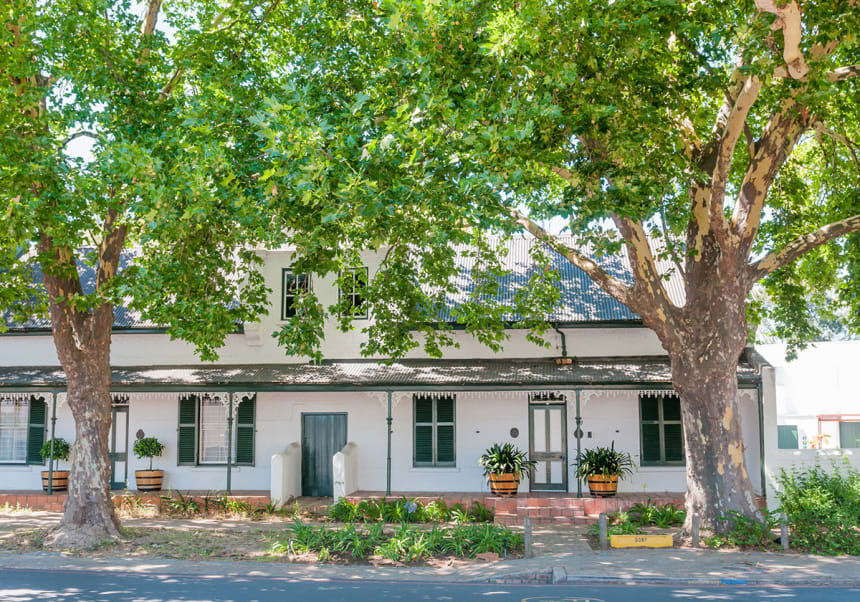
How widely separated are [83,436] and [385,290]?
6374 mm

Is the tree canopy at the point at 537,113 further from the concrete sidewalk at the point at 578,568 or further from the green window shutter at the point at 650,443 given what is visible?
the green window shutter at the point at 650,443

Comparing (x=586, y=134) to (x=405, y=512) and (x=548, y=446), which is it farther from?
(x=548, y=446)

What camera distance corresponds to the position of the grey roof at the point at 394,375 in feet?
59.1

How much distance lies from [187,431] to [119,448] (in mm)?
1951

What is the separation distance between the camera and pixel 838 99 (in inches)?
589

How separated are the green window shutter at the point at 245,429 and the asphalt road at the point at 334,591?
327 inches

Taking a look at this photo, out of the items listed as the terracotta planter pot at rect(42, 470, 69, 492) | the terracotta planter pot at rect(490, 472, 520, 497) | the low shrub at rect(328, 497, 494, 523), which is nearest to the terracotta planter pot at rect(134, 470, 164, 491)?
the terracotta planter pot at rect(42, 470, 69, 492)

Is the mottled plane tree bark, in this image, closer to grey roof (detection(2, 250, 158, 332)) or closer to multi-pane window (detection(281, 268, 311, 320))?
multi-pane window (detection(281, 268, 311, 320))

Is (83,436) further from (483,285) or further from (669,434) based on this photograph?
(669,434)

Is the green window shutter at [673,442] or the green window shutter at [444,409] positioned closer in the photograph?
the green window shutter at [673,442]

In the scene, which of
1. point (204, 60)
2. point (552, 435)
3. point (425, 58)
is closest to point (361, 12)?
point (204, 60)

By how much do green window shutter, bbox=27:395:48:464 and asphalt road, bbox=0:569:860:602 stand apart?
9.59m

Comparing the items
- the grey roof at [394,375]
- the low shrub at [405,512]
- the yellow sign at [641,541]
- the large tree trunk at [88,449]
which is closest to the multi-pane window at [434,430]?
the grey roof at [394,375]

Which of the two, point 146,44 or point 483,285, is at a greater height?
point 146,44
